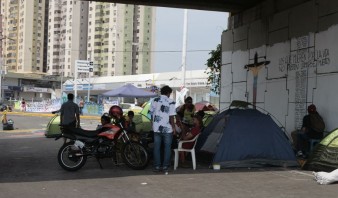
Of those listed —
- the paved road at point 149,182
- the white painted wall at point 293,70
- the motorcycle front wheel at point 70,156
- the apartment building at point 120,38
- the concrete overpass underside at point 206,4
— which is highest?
the apartment building at point 120,38

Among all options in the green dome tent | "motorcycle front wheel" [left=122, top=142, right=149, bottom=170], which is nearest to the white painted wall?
the green dome tent

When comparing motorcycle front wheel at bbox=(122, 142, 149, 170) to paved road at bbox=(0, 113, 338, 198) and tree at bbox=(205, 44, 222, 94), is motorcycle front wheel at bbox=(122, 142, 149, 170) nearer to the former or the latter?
paved road at bbox=(0, 113, 338, 198)

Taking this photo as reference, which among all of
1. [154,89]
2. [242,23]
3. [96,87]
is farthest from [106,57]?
[242,23]

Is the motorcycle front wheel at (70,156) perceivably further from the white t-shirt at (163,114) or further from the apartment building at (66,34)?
the apartment building at (66,34)

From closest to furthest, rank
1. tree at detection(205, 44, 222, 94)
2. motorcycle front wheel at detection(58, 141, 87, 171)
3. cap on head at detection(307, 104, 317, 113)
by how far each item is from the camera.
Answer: motorcycle front wheel at detection(58, 141, 87, 171) → cap on head at detection(307, 104, 317, 113) → tree at detection(205, 44, 222, 94)

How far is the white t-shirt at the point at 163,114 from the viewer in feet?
32.8

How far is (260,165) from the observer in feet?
35.6

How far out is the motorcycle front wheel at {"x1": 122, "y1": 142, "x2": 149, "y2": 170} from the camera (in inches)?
404

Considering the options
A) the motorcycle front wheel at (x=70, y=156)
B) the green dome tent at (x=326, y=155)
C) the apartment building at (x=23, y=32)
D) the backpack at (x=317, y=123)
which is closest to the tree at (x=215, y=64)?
the backpack at (x=317, y=123)

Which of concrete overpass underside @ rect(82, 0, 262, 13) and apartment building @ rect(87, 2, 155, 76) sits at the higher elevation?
apartment building @ rect(87, 2, 155, 76)

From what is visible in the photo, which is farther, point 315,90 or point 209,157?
point 315,90

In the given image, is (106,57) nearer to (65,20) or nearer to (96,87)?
(65,20)

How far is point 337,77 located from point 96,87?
2547 inches

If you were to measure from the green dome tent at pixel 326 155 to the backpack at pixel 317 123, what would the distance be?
5.27 feet
